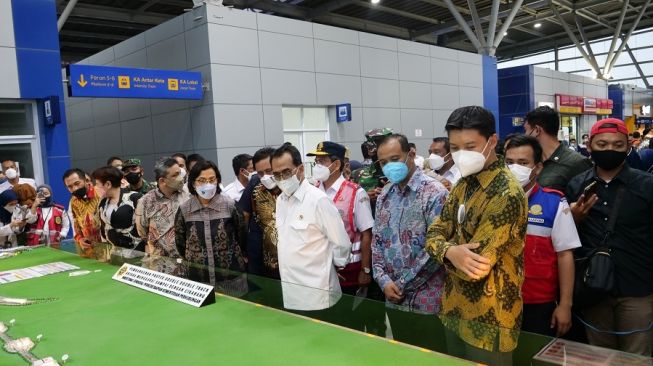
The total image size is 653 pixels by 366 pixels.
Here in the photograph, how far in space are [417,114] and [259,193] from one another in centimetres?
1035

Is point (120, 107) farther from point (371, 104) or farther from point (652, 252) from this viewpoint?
point (652, 252)

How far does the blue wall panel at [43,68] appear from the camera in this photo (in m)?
7.30

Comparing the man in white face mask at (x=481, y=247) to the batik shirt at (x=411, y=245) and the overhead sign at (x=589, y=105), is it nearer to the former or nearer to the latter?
the batik shirt at (x=411, y=245)

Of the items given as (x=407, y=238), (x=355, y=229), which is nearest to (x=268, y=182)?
(x=355, y=229)

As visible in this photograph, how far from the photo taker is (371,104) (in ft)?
39.2

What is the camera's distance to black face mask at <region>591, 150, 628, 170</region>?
223 cm

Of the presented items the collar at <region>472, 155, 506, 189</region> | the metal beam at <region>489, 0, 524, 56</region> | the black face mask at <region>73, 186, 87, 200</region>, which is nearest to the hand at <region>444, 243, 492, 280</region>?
the collar at <region>472, 155, 506, 189</region>

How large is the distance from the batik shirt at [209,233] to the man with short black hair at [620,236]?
2.08 meters

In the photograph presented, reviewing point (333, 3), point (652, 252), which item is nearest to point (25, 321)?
point (652, 252)

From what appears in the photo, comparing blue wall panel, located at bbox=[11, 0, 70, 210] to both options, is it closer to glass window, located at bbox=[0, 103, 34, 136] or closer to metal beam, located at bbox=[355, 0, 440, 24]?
glass window, located at bbox=[0, 103, 34, 136]

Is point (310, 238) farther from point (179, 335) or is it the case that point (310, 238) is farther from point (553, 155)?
point (553, 155)

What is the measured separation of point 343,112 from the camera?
10984mm

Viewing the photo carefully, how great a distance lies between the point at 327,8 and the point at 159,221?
53.9 feet

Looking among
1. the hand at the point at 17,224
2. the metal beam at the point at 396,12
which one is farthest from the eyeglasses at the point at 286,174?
the metal beam at the point at 396,12
